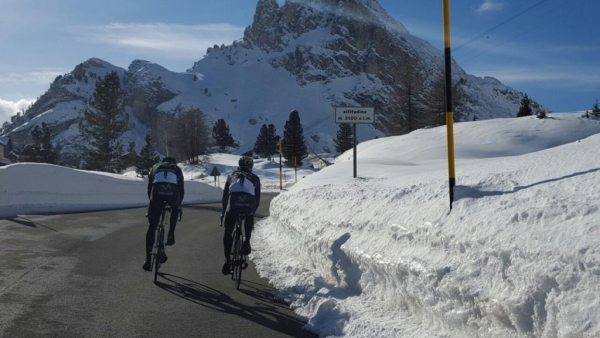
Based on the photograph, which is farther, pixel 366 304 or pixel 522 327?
pixel 366 304

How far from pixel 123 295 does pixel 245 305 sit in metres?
1.65

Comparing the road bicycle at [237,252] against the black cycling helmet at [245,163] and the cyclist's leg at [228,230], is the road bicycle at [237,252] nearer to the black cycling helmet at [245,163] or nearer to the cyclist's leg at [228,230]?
the cyclist's leg at [228,230]

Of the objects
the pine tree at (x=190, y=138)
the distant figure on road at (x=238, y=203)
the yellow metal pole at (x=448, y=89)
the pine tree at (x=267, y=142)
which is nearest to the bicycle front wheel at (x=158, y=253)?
the distant figure on road at (x=238, y=203)

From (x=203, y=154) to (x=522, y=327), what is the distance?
93411 mm

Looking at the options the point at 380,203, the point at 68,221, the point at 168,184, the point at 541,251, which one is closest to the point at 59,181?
the point at 68,221

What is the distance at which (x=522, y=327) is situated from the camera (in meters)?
3.99

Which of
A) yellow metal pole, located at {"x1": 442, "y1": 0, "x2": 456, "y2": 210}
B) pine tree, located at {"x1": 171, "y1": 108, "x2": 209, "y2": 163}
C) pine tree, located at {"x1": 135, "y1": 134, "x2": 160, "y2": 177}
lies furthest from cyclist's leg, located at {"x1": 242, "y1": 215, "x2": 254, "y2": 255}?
pine tree, located at {"x1": 171, "y1": 108, "x2": 209, "y2": 163}

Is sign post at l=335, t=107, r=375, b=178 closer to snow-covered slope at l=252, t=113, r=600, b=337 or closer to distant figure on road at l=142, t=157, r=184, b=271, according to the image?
snow-covered slope at l=252, t=113, r=600, b=337

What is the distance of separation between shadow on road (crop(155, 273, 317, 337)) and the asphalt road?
0.04 feet

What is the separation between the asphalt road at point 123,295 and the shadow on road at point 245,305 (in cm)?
1

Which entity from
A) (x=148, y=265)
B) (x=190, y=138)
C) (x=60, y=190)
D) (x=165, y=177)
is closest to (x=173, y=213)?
(x=165, y=177)

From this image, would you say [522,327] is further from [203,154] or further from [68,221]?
[203,154]

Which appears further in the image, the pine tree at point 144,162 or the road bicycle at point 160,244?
the pine tree at point 144,162

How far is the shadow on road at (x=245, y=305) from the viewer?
19.7 ft
